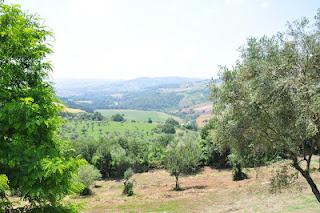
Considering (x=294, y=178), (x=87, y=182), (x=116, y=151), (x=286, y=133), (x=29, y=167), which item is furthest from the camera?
(x=116, y=151)

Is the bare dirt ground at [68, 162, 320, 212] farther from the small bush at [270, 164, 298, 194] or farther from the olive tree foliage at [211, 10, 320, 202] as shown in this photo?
the olive tree foliage at [211, 10, 320, 202]

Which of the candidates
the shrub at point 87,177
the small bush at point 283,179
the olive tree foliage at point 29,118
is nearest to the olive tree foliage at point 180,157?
the shrub at point 87,177

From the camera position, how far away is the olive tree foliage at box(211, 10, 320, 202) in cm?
1828

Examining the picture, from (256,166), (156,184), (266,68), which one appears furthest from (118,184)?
(266,68)

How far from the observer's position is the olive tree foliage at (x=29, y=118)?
1300cm

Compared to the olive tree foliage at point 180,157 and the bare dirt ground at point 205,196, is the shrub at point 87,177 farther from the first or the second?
the olive tree foliage at point 180,157

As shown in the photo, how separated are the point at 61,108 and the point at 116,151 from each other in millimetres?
82585

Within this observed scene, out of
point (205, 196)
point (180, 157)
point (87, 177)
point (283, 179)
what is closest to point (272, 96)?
point (283, 179)

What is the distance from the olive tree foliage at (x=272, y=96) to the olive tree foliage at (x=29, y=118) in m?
10.0

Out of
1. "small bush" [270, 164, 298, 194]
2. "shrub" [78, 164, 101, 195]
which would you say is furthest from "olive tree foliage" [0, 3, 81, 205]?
"shrub" [78, 164, 101, 195]

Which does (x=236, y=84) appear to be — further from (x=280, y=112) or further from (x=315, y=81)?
(x=315, y=81)

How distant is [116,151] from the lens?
97000mm

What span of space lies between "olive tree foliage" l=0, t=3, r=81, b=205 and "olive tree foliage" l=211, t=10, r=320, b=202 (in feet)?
32.9

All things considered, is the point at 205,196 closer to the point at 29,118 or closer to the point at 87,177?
the point at 87,177
